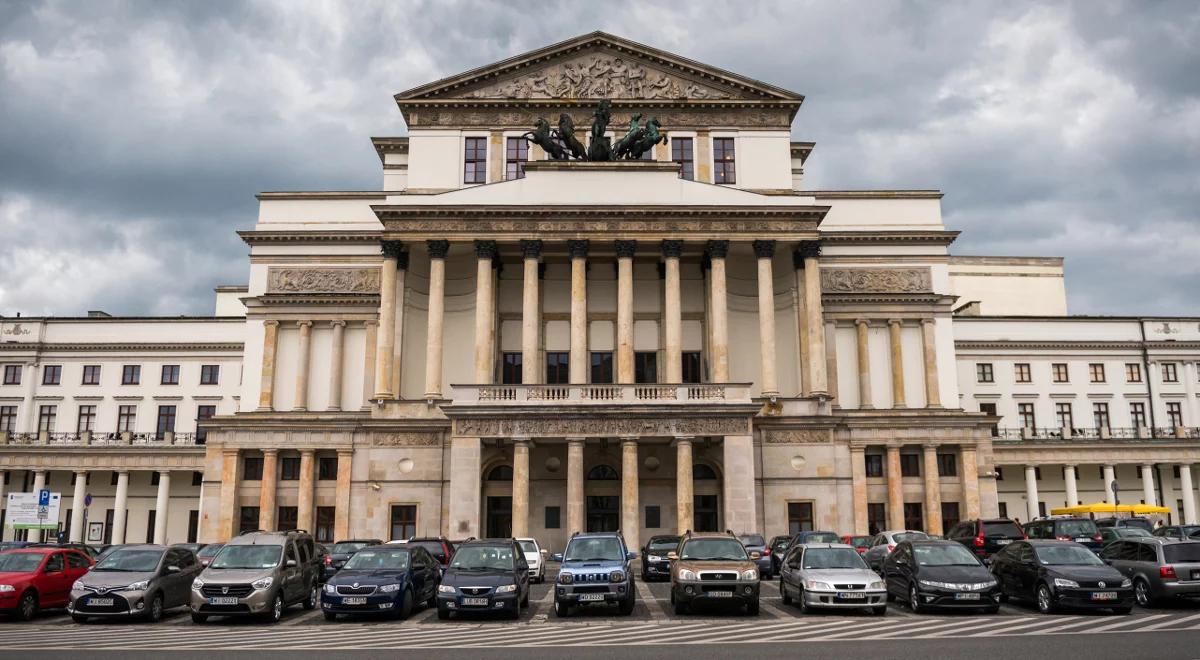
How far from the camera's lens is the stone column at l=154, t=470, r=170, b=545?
206 feet

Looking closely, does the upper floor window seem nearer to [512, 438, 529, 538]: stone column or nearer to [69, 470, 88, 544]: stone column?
[512, 438, 529, 538]: stone column

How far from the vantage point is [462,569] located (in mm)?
23078

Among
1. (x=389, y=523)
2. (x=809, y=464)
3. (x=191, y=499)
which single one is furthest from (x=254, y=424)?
(x=809, y=464)

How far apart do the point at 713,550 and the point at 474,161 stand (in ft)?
118

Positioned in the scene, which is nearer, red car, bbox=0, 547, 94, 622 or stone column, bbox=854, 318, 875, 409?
red car, bbox=0, 547, 94, 622

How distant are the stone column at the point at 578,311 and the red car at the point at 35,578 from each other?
83.6 feet

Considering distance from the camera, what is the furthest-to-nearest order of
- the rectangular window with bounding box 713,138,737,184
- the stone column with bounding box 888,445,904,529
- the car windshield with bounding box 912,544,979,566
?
the rectangular window with bounding box 713,138,737,184
the stone column with bounding box 888,445,904,529
the car windshield with bounding box 912,544,979,566

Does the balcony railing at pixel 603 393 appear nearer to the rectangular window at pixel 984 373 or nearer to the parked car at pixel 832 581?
the parked car at pixel 832 581

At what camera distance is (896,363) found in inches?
2096

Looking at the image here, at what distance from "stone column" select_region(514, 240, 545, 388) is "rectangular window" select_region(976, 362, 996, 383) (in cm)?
3264

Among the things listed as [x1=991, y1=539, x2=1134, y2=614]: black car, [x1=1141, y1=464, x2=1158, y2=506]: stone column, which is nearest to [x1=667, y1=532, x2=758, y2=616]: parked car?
[x1=991, y1=539, x2=1134, y2=614]: black car

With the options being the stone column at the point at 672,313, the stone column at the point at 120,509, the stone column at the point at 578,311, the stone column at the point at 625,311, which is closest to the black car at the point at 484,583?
the stone column at the point at 578,311

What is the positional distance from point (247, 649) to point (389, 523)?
1195 inches

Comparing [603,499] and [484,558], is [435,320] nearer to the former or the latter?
[603,499]
